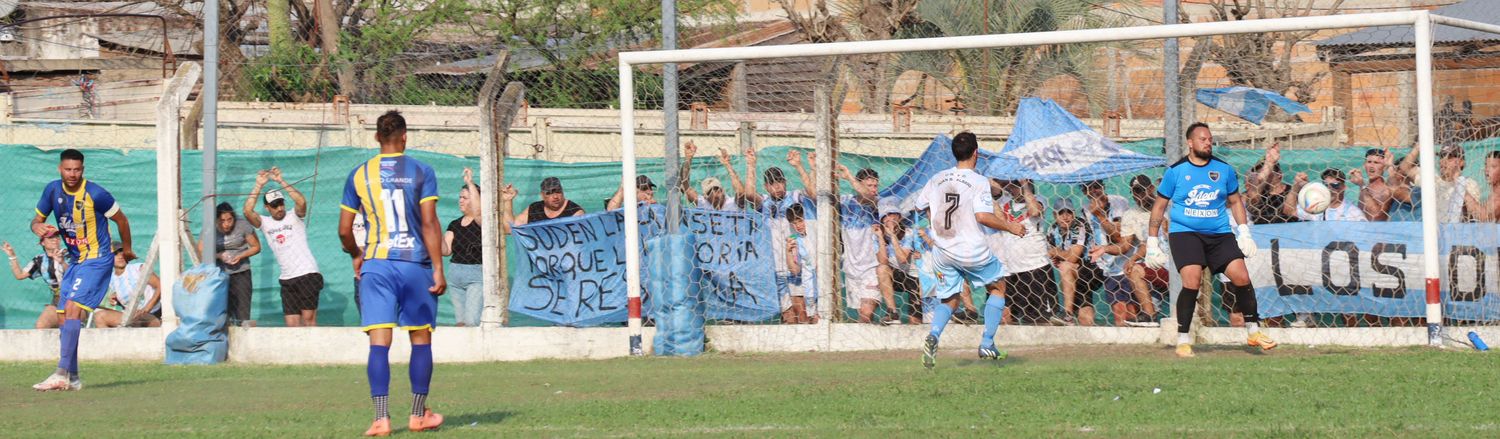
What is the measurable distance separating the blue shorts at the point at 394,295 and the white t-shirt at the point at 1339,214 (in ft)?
25.0

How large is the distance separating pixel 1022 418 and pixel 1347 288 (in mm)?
5723

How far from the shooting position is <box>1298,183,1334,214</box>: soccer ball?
40.1 ft

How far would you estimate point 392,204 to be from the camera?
A: 7.68 meters

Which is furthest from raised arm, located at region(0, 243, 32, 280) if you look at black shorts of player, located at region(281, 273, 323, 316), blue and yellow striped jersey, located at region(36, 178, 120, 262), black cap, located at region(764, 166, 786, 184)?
black cap, located at region(764, 166, 786, 184)

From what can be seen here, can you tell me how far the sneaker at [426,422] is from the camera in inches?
305

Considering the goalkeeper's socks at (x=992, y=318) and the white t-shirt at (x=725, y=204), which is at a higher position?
the white t-shirt at (x=725, y=204)

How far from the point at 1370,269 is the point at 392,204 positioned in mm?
8010

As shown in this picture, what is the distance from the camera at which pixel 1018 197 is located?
13031 mm

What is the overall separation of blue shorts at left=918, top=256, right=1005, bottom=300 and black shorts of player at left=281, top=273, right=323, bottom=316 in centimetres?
633

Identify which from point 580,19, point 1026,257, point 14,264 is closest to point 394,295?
point 1026,257

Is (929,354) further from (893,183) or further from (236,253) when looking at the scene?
(236,253)

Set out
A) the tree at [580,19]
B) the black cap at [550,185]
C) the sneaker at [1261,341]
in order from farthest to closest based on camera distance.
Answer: the tree at [580,19], the black cap at [550,185], the sneaker at [1261,341]

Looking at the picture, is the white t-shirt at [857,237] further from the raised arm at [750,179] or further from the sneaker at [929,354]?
the sneaker at [929,354]

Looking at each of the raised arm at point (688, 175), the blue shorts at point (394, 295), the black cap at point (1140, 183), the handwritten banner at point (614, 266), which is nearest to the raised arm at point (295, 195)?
the handwritten banner at point (614, 266)
